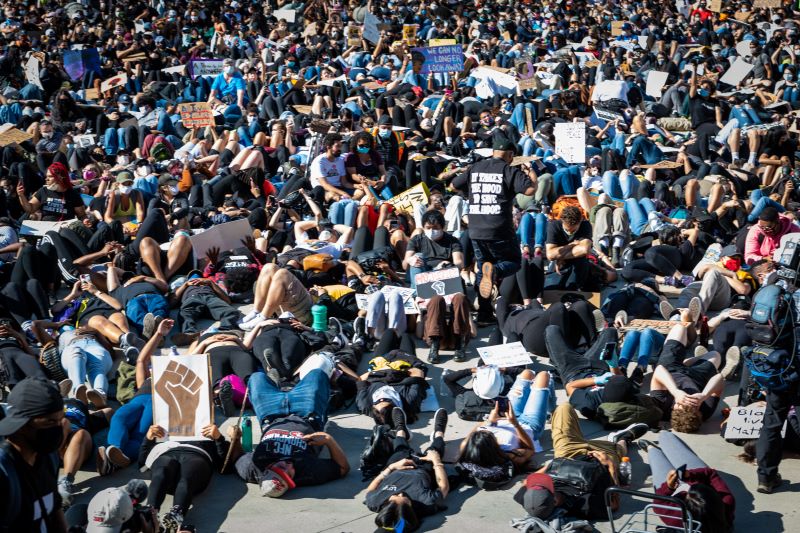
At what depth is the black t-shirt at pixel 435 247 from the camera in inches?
476

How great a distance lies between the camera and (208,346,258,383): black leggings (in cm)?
974

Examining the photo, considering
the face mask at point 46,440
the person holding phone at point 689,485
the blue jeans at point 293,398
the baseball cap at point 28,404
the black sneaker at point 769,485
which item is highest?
the baseball cap at point 28,404

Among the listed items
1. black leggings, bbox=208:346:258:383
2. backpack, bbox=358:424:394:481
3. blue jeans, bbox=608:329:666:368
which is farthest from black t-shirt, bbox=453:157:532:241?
backpack, bbox=358:424:394:481

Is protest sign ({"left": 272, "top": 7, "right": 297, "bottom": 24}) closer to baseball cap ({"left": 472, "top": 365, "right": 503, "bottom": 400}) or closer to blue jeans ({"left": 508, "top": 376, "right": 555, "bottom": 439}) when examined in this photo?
baseball cap ({"left": 472, "top": 365, "right": 503, "bottom": 400})

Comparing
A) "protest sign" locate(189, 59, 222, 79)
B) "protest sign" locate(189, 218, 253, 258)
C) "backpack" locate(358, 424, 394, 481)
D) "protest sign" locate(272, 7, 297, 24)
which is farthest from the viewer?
"protest sign" locate(272, 7, 297, 24)

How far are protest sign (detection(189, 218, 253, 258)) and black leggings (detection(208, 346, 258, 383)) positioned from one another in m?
3.29

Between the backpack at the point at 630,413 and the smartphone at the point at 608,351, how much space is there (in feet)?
2.53

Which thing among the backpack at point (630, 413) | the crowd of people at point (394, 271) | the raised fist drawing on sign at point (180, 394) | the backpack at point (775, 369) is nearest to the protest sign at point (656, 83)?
the crowd of people at point (394, 271)

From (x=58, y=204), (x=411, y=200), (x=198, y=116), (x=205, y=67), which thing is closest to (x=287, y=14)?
(x=205, y=67)

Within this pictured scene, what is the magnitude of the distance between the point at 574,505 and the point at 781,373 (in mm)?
1721

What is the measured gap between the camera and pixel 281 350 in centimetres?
1005

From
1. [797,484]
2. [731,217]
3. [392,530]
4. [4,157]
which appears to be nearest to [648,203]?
[731,217]

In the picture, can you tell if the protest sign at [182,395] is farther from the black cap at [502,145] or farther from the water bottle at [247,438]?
the black cap at [502,145]

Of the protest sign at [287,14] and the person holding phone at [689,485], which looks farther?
the protest sign at [287,14]
